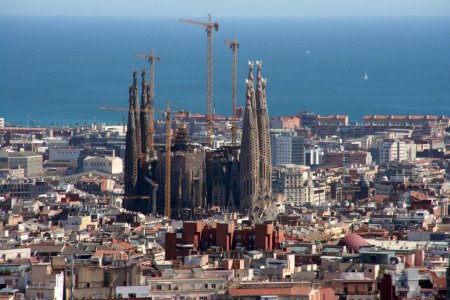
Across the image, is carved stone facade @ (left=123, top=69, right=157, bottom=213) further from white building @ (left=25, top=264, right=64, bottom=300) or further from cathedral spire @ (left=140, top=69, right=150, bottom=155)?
white building @ (left=25, top=264, right=64, bottom=300)

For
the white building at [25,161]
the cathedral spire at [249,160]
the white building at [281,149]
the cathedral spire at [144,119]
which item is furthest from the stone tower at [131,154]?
the white building at [281,149]

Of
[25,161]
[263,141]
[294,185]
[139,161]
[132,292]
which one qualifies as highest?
[263,141]

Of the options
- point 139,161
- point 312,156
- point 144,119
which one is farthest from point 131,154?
point 312,156

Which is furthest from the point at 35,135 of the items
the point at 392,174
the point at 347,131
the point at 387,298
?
the point at 387,298

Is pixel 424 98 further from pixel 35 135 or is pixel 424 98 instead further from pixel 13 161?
pixel 13 161

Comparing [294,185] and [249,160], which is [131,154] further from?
[294,185]

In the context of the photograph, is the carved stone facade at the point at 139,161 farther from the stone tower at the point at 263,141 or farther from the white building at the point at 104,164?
the white building at the point at 104,164
